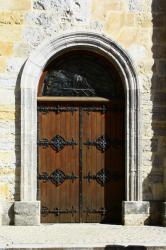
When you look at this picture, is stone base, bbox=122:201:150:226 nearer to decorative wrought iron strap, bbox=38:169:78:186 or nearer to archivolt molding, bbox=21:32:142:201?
archivolt molding, bbox=21:32:142:201

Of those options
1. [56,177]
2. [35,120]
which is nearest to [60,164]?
[56,177]

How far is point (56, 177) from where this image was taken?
33.2 ft

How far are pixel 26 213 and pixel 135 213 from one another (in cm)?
166

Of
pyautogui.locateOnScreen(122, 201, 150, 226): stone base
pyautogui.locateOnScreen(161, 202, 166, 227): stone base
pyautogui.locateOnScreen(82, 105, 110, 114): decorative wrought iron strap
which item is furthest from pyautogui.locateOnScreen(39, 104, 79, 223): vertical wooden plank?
pyautogui.locateOnScreen(161, 202, 166, 227): stone base

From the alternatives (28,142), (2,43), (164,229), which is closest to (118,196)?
(164,229)

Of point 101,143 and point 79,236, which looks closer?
point 79,236

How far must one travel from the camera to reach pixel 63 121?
1016 cm

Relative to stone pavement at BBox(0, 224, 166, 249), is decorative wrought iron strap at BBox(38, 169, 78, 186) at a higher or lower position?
higher

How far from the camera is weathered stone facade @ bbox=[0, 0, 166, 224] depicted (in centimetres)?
984

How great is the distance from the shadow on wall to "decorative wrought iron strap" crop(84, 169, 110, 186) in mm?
622

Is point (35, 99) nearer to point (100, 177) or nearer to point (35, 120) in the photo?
point (35, 120)

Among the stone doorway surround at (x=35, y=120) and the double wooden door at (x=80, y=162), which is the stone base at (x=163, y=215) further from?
the double wooden door at (x=80, y=162)

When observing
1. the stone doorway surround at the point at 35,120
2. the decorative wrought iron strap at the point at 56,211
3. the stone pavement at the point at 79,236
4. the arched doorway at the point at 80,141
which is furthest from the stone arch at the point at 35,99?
the stone pavement at the point at 79,236

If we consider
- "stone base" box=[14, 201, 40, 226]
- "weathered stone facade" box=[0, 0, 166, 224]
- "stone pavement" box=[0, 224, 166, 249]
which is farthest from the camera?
"weathered stone facade" box=[0, 0, 166, 224]
